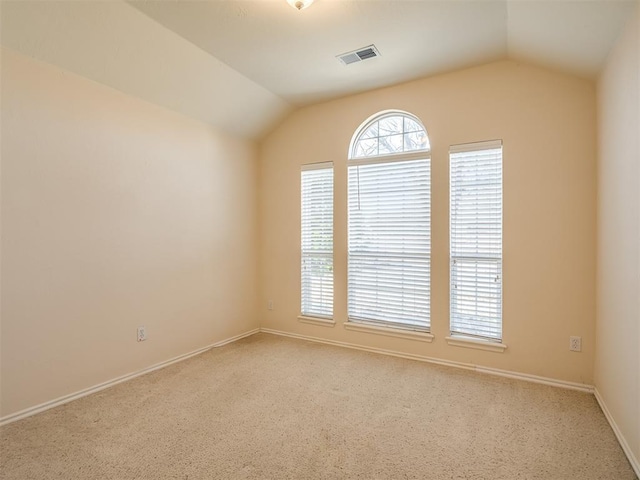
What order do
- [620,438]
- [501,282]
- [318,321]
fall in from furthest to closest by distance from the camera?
[318,321]
[501,282]
[620,438]

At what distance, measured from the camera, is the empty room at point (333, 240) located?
1972 mm

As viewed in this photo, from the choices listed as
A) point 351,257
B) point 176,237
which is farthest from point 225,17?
point 351,257

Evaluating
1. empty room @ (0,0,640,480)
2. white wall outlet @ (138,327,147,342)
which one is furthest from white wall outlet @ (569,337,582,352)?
white wall outlet @ (138,327,147,342)

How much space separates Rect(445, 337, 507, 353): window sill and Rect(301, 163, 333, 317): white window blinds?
132 cm

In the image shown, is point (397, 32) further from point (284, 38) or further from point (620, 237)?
point (620, 237)

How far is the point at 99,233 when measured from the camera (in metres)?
2.68

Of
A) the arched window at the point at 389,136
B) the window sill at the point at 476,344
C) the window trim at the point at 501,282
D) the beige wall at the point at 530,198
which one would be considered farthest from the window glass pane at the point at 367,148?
the window sill at the point at 476,344

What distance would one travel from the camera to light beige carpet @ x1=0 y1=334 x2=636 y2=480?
5.78 ft

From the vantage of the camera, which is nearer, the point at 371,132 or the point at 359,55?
the point at 359,55

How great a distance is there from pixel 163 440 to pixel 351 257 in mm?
2340

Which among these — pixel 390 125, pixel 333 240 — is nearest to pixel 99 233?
pixel 333 240

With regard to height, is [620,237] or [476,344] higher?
[620,237]

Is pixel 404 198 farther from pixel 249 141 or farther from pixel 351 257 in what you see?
pixel 249 141

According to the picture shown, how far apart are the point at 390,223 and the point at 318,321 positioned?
1389 millimetres
